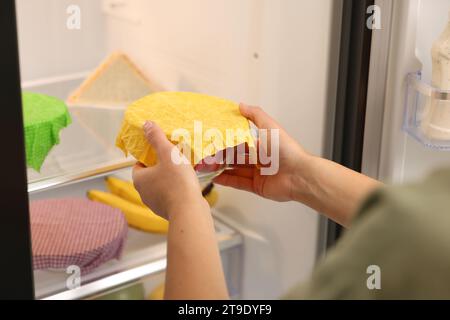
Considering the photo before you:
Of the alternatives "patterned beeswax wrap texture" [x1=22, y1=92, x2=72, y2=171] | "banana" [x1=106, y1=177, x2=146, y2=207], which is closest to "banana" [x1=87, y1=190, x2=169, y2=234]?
"banana" [x1=106, y1=177, x2=146, y2=207]

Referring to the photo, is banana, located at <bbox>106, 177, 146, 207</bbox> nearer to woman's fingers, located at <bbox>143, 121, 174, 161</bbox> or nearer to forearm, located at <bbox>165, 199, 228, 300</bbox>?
woman's fingers, located at <bbox>143, 121, 174, 161</bbox>

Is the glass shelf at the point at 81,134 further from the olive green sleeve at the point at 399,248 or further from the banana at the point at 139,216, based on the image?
the olive green sleeve at the point at 399,248

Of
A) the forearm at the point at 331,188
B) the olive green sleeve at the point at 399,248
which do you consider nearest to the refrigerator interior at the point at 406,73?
the forearm at the point at 331,188

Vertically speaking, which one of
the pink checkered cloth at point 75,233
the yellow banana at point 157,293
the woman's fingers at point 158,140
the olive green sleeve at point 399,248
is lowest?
the yellow banana at point 157,293

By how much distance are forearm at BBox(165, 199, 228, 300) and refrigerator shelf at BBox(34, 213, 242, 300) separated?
576mm

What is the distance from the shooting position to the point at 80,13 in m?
1.37

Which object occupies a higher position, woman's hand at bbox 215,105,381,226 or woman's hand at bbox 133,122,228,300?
woman's hand at bbox 133,122,228,300

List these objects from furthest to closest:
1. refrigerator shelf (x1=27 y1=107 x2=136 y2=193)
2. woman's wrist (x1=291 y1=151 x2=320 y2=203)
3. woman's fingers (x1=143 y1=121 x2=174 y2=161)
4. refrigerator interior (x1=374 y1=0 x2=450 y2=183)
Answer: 1. refrigerator shelf (x1=27 y1=107 x2=136 y2=193)
2. refrigerator interior (x1=374 y1=0 x2=450 y2=183)
3. woman's wrist (x1=291 y1=151 x2=320 y2=203)
4. woman's fingers (x1=143 y1=121 x2=174 y2=161)

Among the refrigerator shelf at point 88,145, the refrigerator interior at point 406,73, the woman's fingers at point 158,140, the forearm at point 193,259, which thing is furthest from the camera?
the refrigerator shelf at point 88,145

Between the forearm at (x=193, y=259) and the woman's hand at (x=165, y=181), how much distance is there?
3 cm

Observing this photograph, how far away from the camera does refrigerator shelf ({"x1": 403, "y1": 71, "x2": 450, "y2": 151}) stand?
42.6 inches

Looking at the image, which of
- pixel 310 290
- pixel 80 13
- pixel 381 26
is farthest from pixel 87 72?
pixel 310 290

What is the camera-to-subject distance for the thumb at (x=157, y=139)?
0.87 m

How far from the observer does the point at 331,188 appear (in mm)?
966
